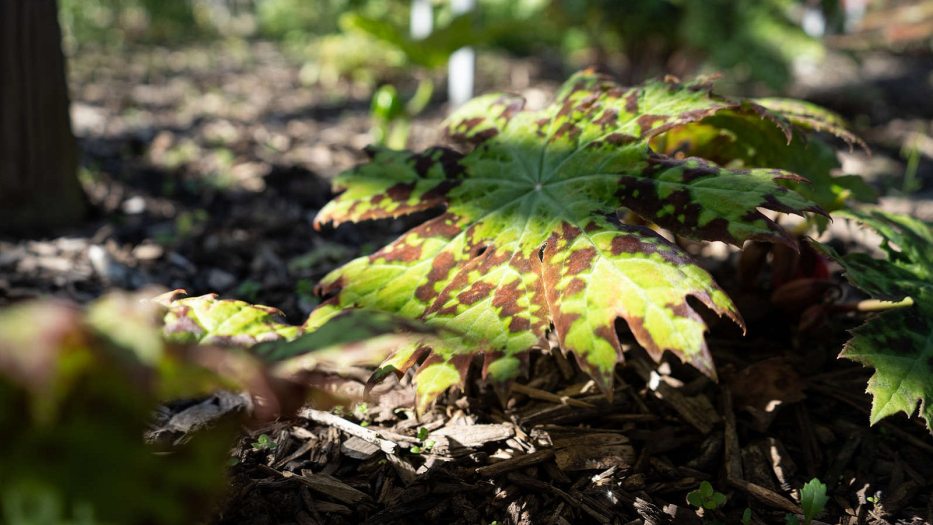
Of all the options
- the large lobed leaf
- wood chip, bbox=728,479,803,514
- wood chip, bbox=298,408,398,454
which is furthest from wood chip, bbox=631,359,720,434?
wood chip, bbox=298,408,398,454

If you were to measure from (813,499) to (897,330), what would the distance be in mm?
331

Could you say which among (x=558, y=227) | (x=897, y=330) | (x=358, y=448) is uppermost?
(x=558, y=227)

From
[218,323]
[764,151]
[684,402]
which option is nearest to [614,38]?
[764,151]

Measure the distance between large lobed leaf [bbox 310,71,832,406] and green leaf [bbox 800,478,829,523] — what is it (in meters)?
0.35

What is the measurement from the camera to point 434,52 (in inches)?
120

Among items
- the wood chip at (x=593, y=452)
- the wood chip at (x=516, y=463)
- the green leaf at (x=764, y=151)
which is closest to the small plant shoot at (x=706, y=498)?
the wood chip at (x=593, y=452)

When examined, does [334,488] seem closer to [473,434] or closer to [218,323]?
[473,434]

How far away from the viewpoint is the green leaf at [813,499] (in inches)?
38.7

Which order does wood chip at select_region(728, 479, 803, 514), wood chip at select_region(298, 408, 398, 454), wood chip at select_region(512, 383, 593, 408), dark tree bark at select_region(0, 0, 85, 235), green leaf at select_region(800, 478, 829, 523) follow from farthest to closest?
dark tree bark at select_region(0, 0, 85, 235) < wood chip at select_region(512, 383, 593, 408) < wood chip at select_region(298, 408, 398, 454) < wood chip at select_region(728, 479, 803, 514) < green leaf at select_region(800, 478, 829, 523)

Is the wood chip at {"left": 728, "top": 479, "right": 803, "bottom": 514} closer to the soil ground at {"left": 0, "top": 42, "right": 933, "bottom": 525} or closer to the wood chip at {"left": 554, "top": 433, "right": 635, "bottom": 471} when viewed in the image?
the soil ground at {"left": 0, "top": 42, "right": 933, "bottom": 525}

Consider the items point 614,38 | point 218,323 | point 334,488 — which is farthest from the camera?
point 614,38

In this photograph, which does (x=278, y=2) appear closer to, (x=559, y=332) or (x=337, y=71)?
(x=337, y=71)

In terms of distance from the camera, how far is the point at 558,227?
42.6 inches

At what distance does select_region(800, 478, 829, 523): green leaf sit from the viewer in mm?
983
